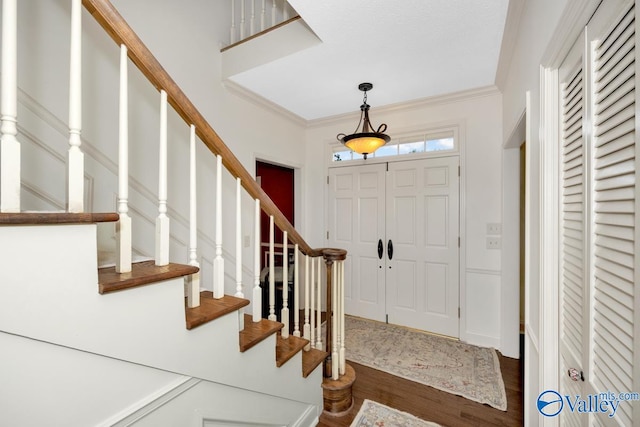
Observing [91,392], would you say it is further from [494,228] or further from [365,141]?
[494,228]

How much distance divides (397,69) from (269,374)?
99.0 inches

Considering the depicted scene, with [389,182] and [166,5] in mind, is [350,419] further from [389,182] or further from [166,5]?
[166,5]

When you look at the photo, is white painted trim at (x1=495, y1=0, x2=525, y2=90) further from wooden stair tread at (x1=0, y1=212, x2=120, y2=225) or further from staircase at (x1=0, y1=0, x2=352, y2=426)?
wooden stair tread at (x1=0, y1=212, x2=120, y2=225)

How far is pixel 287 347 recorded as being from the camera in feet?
5.29

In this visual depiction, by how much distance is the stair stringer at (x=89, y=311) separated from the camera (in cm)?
61

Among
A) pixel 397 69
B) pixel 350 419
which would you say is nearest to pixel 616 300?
pixel 350 419

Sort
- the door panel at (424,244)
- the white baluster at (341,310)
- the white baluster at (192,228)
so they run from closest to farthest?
the white baluster at (192,228)
the white baluster at (341,310)
the door panel at (424,244)

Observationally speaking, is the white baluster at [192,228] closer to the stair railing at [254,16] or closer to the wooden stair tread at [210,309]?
the wooden stair tread at [210,309]

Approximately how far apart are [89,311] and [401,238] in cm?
301

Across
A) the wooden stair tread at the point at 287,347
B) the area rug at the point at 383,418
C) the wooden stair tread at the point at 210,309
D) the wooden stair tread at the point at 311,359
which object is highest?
the wooden stair tread at the point at 210,309

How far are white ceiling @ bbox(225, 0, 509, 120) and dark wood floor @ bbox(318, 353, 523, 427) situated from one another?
2.68m

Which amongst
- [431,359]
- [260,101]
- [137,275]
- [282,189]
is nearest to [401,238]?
[431,359]

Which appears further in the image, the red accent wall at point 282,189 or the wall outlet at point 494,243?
the red accent wall at point 282,189

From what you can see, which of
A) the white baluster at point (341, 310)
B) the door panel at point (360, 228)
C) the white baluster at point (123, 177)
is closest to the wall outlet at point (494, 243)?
the door panel at point (360, 228)
